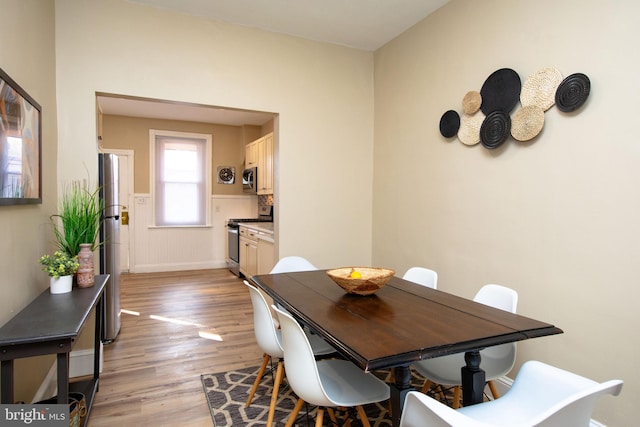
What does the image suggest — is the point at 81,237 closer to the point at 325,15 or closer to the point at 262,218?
the point at 325,15

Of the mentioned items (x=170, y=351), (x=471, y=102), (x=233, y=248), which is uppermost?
(x=471, y=102)

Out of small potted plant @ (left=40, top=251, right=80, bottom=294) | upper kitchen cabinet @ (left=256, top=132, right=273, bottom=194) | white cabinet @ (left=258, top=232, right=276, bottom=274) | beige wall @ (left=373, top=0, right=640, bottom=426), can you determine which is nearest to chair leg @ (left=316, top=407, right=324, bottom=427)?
beige wall @ (left=373, top=0, right=640, bottom=426)

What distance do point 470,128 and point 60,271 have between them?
277 centimetres

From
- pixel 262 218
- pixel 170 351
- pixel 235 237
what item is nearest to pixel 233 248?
pixel 235 237

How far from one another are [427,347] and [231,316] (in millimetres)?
3161

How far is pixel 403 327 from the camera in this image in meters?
1.48

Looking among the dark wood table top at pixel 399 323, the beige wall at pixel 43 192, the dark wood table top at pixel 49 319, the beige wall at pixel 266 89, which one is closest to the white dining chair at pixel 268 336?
the dark wood table top at pixel 399 323

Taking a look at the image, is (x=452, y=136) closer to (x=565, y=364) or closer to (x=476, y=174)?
(x=476, y=174)

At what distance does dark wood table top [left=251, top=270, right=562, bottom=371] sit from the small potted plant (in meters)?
1.11

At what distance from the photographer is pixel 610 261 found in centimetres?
182

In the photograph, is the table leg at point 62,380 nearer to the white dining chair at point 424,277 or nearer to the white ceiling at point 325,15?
the white dining chair at point 424,277

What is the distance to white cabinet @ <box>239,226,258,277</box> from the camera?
5004mm

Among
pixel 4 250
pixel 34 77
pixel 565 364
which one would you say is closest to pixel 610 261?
pixel 565 364

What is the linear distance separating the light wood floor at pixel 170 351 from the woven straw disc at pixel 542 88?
268 cm
